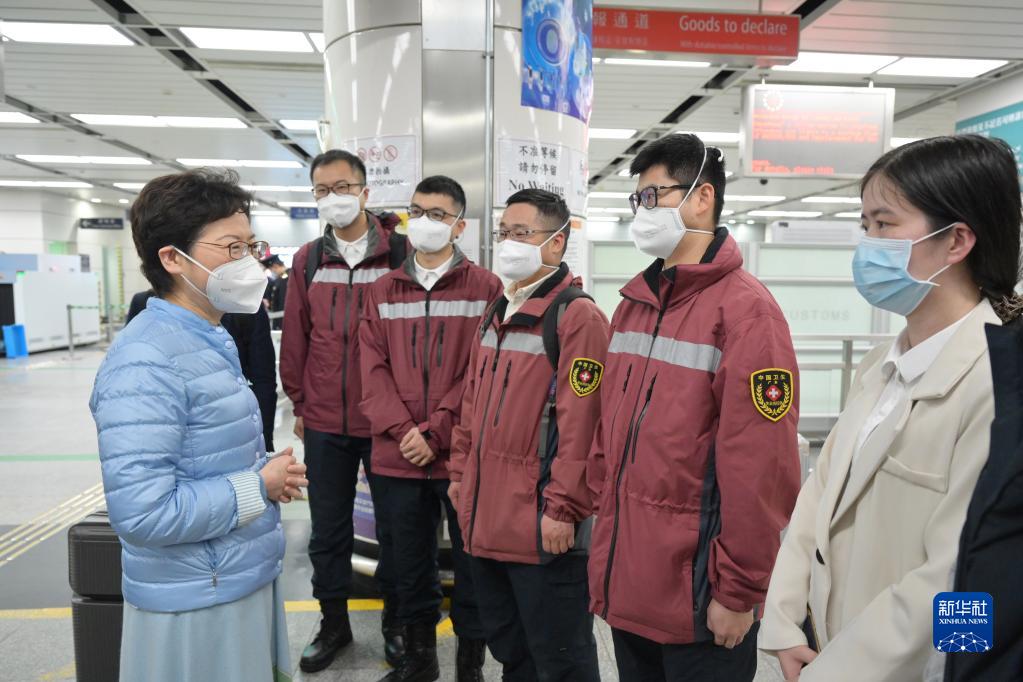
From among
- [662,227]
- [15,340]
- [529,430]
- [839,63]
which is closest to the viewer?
[662,227]

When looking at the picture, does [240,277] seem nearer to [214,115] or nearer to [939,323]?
[939,323]

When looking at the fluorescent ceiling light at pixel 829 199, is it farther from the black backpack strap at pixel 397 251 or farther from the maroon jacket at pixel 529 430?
the maroon jacket at pixel 529 430

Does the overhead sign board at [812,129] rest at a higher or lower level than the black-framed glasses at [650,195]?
higher

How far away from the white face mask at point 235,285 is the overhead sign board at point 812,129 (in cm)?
694

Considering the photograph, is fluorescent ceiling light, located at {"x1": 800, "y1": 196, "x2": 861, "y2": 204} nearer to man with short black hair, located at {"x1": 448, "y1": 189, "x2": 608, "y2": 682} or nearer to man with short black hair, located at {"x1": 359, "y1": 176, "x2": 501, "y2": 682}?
man with short black hair, located at {"x1": 359, "y1": 176, "x2": 501, "y2": 682}

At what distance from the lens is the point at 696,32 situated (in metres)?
5.96

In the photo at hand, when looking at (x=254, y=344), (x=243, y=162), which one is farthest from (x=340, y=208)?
(x=243, y=162)

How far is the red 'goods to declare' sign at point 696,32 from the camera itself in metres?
5.90

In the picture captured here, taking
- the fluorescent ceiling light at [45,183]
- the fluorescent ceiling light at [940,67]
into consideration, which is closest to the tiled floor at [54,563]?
the fluorescent ceiling light at [940,67]

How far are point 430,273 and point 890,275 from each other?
1837 mm

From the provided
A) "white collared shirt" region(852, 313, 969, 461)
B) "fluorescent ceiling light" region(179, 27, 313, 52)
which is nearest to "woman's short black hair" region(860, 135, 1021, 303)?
"white collared shirt" region(852, 313, 969, 461)

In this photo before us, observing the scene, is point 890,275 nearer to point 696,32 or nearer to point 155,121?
point 696,32

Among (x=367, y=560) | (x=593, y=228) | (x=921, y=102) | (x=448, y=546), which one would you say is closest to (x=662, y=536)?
(x=448, y=546)

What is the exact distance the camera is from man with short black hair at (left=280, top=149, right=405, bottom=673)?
116 inches
